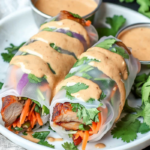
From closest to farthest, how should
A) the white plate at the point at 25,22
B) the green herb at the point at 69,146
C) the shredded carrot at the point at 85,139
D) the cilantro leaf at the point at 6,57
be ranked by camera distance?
the shredded carrot at the point at 85,139, the green herb at the point at 69,146, the cilantro leaf at the point at 6,57, the white plate at the point at 25,22

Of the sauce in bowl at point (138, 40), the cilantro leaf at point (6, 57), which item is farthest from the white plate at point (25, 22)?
the sauce in bowl at point (138, 40)

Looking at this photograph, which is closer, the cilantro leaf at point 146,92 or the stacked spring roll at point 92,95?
the stacked spring roll at point 92,95

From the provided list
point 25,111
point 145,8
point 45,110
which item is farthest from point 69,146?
point 145,8

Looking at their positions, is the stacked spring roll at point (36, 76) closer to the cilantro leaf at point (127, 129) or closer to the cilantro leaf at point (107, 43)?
the cilantro leaf at point (107, 43)

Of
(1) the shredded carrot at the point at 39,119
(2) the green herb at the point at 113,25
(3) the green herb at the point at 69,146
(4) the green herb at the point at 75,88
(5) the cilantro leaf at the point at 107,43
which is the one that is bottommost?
(3) the green herb at the point at 69,146

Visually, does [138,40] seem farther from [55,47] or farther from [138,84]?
[55,47]

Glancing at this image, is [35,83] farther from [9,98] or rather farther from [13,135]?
[13,135]

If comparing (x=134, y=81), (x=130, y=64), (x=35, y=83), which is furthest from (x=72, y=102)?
(x=134, y=81)
